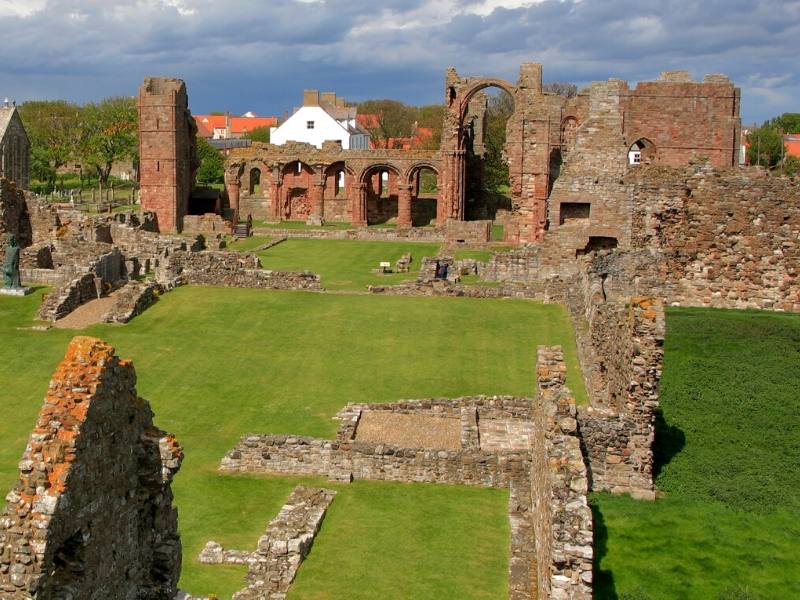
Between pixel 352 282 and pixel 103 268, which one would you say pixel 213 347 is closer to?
pixel 103 268

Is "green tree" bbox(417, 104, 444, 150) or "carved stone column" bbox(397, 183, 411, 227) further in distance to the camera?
"green tree" bbox(417, 104, 444, 150)

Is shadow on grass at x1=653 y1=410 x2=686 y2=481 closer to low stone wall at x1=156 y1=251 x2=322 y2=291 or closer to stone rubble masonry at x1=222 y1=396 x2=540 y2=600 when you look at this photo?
stone rubble masonry at x1=222 y1=396 x2=540 y2=600

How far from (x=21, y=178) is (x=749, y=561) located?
6950 cm

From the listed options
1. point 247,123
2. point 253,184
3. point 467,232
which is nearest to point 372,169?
point 253,184

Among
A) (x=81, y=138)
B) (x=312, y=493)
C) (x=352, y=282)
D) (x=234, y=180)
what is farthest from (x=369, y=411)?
(x=81, y=138)

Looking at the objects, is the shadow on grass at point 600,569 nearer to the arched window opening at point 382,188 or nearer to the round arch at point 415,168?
the round arch at point 415,168

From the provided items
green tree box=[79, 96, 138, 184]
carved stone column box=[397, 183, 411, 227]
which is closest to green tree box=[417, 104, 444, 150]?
green tree box=[79, 96, 138, 184]

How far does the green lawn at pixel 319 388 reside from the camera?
11.9 metres

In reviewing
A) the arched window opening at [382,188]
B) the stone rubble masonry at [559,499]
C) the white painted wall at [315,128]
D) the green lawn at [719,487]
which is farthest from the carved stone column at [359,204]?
the stone rubble masonry at [559,499]

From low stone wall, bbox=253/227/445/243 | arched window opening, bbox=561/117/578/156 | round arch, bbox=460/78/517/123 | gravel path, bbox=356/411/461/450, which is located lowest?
gravel path, bbox=356/411/461/450

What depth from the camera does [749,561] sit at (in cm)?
1123

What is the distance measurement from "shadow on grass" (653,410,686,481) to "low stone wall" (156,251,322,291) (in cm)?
1567

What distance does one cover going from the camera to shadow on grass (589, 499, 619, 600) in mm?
10599

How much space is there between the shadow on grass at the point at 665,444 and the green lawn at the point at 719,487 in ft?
0.09
